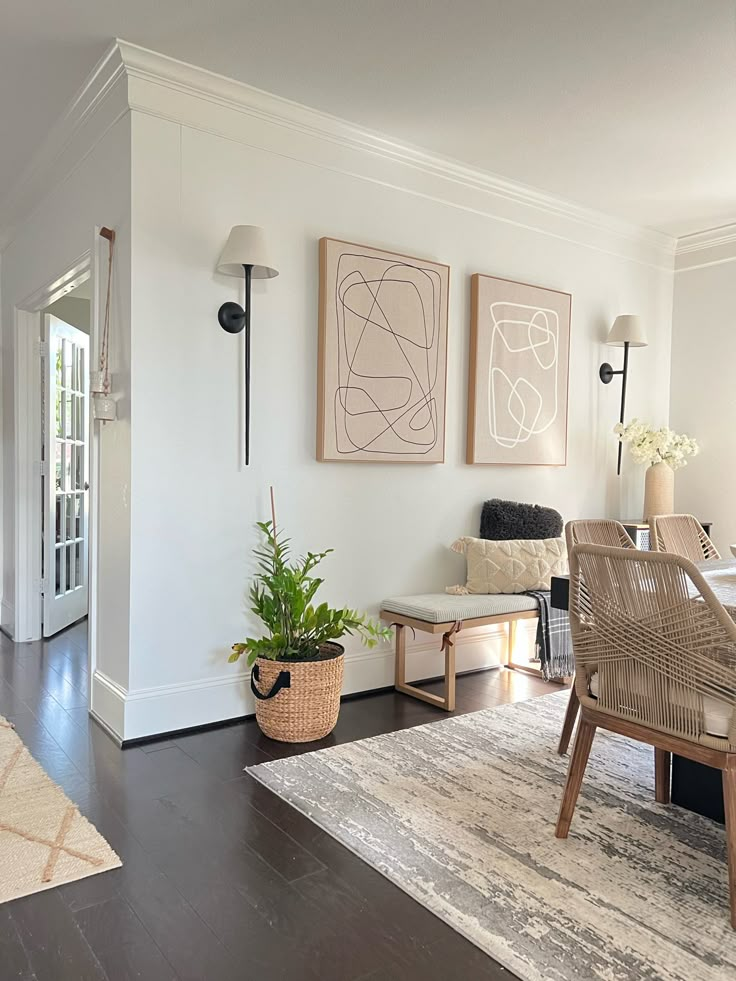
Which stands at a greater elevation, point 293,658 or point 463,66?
point 463,66

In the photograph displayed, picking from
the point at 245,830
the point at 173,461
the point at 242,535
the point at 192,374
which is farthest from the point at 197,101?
the point at 245,830

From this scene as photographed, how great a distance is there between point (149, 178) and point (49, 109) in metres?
0.81

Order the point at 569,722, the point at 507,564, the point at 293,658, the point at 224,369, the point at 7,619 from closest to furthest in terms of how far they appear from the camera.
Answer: the point at 569,722, the point at 293,658, the point at 224,369, the point at 507,564, the point at 7,619

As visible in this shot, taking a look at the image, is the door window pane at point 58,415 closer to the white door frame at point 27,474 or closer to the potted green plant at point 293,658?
the white door frame at point 27,474

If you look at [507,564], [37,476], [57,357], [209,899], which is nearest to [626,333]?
[507,564]

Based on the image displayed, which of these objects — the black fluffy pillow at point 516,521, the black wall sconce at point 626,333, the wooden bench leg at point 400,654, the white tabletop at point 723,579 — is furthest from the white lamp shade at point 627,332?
the wooden bench leg at point 400,654

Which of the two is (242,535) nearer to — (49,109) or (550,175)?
(49,109)

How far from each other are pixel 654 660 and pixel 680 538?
145cm

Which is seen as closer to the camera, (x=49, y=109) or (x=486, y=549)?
(x=49, y=109)

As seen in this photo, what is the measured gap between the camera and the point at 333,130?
3.41m

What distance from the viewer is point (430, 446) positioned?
382 centimetres

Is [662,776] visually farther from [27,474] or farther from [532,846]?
[27,474]

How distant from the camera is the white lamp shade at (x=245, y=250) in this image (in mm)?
2967

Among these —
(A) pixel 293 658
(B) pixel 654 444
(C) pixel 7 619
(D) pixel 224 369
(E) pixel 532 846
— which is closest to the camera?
(E) pixel 532 846
